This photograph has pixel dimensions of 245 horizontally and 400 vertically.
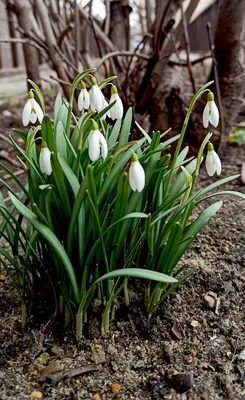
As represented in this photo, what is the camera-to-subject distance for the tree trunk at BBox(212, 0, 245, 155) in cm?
227

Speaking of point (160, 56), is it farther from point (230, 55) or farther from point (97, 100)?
point (97, 100)

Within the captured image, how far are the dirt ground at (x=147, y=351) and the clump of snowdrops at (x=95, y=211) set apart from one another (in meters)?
0.06

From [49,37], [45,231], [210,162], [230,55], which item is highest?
[49,37]

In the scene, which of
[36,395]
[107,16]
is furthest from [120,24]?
[36,395]

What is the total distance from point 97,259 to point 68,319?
0.86ft

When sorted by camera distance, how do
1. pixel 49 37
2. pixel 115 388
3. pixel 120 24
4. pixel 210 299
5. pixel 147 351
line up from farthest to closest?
pixel 120 24 → pixel 49 37 → pixel 210 299 → pixel 147 351 → pixel 115 388

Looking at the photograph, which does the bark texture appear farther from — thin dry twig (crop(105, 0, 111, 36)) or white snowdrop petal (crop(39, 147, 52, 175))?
white snowdrop petal (crop(39, 147, 52, 175))

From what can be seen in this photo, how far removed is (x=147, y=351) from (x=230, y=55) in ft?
5.37

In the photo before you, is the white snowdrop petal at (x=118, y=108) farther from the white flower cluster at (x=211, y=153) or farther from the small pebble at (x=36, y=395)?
the small pebble at (x=36, y=395)

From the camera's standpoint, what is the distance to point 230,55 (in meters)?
2.38

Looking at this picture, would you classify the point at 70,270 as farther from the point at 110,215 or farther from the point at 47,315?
the point at 47,315

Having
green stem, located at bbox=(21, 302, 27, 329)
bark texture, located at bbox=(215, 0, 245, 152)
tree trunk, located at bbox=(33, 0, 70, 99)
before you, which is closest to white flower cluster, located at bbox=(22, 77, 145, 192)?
green stem, located at bbox=(21, 302, 27, 329)

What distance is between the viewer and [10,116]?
3863mm

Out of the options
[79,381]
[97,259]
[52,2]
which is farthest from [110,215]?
[52,2]
